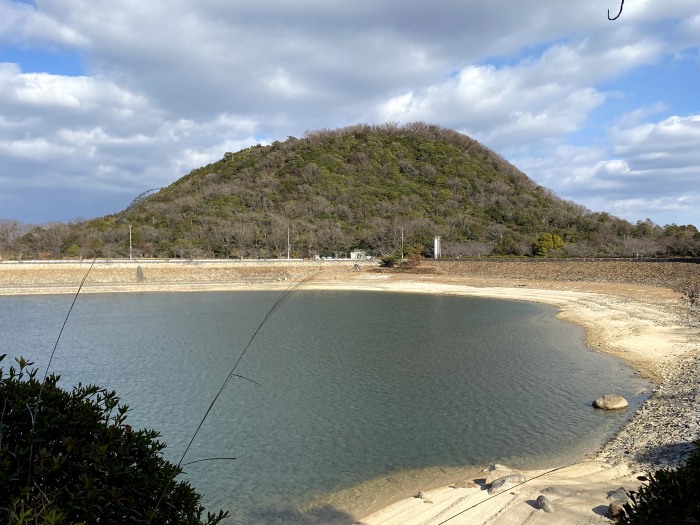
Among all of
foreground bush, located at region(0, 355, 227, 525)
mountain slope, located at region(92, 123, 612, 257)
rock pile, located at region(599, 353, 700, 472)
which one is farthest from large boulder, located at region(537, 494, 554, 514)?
mountain slope, located at region(92, 123, 612, 257)

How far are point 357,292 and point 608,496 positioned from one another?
45.1 metres

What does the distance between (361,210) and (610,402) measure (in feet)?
311

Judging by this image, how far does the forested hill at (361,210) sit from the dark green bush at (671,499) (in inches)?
2588

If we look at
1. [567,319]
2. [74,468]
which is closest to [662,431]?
Result: [74,468]

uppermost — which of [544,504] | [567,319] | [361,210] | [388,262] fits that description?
[361,210]

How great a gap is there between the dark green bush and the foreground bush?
291cm

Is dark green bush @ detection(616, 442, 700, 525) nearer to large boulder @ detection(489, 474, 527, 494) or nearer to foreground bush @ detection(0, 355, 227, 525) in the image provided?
foreground bush @ detection(0, 355, 227, 525)

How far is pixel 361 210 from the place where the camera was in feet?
350

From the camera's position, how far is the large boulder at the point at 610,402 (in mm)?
13516

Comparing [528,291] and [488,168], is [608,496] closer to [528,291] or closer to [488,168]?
[528,291]

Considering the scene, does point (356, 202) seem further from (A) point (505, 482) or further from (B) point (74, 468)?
(B) point (74, 468)

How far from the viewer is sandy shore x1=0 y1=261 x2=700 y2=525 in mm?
7898

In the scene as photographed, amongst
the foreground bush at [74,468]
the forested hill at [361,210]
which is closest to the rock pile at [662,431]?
the foreground bush at [74,468]

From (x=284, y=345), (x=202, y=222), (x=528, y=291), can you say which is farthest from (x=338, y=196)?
(x=284, y=345)
